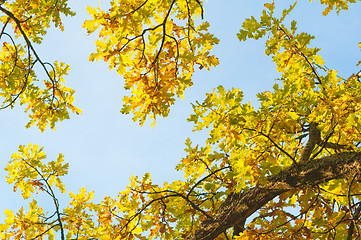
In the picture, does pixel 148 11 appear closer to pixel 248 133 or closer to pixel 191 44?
pixel 191 44

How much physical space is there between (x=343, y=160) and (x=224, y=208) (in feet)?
5.31

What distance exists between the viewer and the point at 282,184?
11.5ft

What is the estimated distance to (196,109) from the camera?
3.45 meters

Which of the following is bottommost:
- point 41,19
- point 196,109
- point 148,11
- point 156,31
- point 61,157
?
point 196,109

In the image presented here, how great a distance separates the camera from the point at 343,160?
319 centimetres

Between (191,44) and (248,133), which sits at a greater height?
(191,44)

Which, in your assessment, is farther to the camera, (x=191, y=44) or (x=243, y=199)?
(x=243, y=199)

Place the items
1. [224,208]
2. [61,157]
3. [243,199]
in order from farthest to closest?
[61,157]
[224,208]
[243,199]

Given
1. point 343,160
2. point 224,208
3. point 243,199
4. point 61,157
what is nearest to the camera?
point 343,160

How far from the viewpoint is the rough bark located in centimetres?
319

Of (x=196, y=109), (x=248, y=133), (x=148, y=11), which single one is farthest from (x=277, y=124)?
(x=148, y=11)

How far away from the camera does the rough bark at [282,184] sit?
3.19 m

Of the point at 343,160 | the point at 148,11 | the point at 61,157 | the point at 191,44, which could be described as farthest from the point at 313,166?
the point at 61,157

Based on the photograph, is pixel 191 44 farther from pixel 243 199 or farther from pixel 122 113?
pixel 243 199
